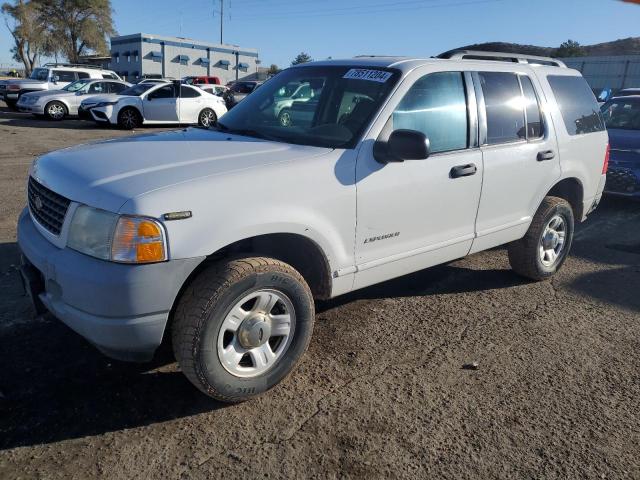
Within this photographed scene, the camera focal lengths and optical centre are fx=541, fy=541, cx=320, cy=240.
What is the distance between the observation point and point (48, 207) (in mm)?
2975

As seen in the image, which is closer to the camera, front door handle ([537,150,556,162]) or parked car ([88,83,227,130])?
front door handle ([537,150,556,162])

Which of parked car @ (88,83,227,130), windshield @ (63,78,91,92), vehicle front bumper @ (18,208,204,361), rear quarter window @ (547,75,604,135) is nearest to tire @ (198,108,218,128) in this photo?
parked car @ (88,83,227,130)

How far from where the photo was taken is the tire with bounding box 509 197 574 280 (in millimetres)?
4711

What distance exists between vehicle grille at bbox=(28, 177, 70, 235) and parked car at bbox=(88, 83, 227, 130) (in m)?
13.7

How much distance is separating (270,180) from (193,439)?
1.37 metres

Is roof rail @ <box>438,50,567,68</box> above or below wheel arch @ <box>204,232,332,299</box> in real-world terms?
above

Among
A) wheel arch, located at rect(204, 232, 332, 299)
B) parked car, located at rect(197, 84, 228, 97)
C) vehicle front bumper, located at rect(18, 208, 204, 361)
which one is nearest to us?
vehicle front bumper, located at rect(18, 208, 204, 361)

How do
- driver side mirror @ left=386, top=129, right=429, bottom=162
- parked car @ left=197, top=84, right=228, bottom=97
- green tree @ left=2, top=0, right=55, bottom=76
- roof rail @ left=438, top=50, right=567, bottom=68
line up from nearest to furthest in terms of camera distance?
driver side mirror @ left=386, top=129, right=429, bottom=162 < roof rail @ left=438, top=50, right=567, bottom=68 < parked car @ left=197, top=84, right=228, bottom=97 < green tree @ left=2, top=0, right=55, bottom=76

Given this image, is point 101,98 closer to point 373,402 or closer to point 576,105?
point 576,105

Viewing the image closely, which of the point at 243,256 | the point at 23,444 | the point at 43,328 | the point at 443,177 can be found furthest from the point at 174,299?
the point at 443,177

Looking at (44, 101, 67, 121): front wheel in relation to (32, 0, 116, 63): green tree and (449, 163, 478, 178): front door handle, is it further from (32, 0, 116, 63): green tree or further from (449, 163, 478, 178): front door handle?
(32, 0, 116, 63): green tree

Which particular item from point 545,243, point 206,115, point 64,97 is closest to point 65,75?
point 64,97

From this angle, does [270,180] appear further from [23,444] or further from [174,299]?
[23,444]

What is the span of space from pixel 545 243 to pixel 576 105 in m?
1.29
